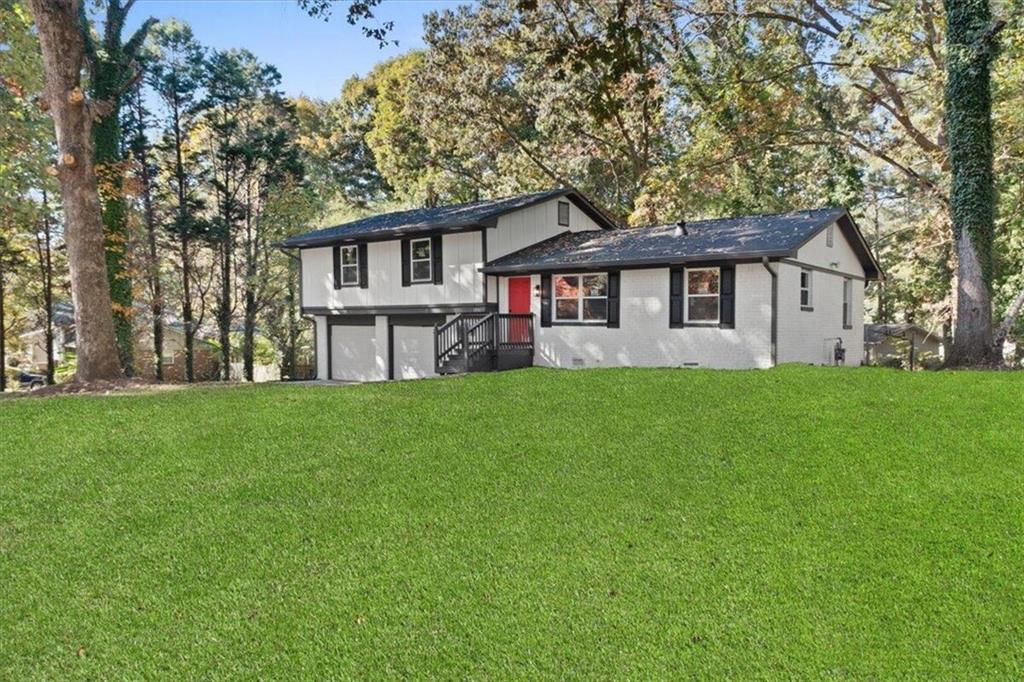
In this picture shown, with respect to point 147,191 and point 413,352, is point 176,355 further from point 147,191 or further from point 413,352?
point 413,352

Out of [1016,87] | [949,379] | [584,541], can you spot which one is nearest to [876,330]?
[1016,87]

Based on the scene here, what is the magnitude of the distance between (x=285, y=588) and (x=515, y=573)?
4.65 ft

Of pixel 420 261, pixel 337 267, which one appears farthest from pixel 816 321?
pixel 337 267

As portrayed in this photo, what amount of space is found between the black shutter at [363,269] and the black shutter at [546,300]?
532cm

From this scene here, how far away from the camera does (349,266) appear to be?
727 inches

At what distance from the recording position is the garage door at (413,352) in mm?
17266

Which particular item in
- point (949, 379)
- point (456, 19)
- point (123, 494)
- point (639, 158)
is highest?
point (456, 19)

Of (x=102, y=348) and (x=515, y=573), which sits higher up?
(x=102, y=348)

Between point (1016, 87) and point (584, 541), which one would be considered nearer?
point (584, 541)

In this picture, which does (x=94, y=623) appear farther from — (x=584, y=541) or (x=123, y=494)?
(x=584, y=541)

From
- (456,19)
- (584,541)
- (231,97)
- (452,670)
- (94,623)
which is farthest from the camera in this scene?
(231,97)

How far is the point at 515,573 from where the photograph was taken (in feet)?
13.3

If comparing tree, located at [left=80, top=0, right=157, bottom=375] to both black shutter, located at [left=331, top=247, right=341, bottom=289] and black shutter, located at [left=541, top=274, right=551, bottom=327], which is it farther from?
black shutter, located at [left=541, top=274, right=551, bottom=327]

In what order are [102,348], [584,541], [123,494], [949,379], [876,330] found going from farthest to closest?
[876,330]
[102,348]
[949,379]
[123,494]
[584,541]
